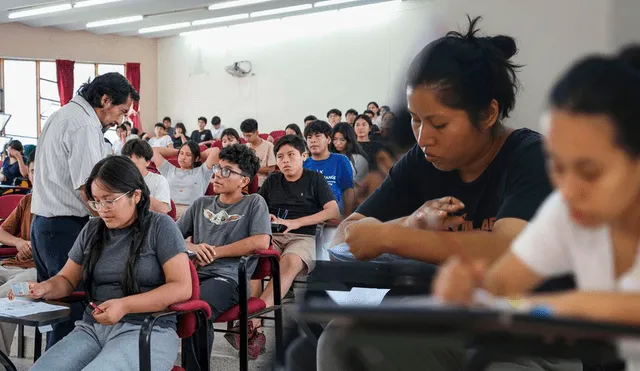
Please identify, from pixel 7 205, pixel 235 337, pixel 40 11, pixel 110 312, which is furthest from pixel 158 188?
pixel 40 11

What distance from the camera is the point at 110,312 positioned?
195 centimetres

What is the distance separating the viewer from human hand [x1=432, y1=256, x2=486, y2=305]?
53 cm

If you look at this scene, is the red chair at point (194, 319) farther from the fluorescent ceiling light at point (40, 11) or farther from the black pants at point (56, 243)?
the fluorescent ceiling light at point (40, 11)

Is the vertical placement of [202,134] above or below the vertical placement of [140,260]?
below

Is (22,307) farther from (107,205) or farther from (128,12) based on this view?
(128,12)

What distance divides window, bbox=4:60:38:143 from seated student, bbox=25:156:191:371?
10.6 meters

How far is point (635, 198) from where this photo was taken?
1.54 ft

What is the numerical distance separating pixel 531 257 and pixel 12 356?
327 cm

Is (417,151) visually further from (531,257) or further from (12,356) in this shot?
(12,356)

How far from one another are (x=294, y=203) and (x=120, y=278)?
1741 mm

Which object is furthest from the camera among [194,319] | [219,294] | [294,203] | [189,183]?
[189,183]

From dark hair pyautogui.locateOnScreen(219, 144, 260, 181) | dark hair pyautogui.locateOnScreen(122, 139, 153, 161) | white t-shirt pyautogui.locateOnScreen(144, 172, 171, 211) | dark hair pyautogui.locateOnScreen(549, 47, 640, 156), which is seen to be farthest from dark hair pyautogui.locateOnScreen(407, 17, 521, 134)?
dark hair pyautogui.locateOnScreen(122, 139, 153, 161)

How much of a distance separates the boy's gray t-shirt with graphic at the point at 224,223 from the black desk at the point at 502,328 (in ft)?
8.05

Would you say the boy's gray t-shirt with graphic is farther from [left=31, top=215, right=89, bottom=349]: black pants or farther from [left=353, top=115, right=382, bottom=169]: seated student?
[left=353, top=115, right=382, bottom=169]: seated student
